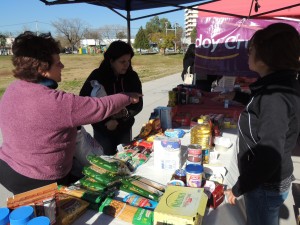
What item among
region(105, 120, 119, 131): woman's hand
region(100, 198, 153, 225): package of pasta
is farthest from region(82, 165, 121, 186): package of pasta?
region(105, 120, 119, 131): woman's hand

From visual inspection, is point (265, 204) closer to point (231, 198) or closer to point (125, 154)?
point (231, 198)

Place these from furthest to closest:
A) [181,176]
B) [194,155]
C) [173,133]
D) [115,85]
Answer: [115,85]
[173,133]
[194,155]
[181,176]

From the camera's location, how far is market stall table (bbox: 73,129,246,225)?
1.32 m

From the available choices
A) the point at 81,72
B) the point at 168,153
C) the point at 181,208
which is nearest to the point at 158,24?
the point at 81,72

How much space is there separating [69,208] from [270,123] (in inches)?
39.8

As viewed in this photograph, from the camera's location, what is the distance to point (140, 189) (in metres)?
1.48

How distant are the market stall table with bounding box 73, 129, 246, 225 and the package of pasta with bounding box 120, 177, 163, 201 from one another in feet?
0.17

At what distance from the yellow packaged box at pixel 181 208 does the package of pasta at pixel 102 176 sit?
1.57 feet

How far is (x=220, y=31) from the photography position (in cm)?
418

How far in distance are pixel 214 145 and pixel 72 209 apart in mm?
1361

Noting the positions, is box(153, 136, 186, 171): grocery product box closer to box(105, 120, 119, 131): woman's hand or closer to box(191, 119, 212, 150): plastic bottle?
box(191, 119, 212, 150): plastic bottle

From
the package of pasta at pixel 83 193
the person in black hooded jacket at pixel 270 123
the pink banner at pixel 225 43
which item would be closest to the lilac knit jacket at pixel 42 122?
the package of pasta at pixel 83 193

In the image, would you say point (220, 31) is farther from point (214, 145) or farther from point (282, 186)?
point (282, 186)

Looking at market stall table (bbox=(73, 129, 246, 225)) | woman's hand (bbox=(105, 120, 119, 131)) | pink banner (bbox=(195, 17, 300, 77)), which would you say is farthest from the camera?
→ pink banner (bbox=(195, 17, 300, 77))
